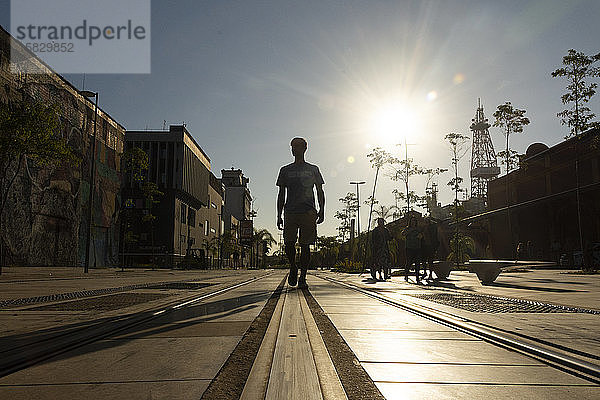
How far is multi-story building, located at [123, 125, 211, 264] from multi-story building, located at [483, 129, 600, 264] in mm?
40152

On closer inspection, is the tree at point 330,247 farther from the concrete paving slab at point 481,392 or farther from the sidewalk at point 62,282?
the concrete paving slab at point 481,392

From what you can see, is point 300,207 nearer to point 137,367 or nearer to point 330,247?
point 137,367

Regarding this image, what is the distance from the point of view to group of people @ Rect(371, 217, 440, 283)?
12.8m

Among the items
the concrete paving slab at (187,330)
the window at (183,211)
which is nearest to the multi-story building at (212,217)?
the window at (183,211)

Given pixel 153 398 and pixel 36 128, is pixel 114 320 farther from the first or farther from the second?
pixel 36 128

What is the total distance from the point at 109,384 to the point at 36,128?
17.4 m

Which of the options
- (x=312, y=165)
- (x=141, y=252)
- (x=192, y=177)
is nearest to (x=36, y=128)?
(x=312, y=165)

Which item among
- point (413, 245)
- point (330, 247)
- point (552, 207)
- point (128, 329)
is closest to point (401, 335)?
point (128, 329)

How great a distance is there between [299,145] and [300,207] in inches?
44.2

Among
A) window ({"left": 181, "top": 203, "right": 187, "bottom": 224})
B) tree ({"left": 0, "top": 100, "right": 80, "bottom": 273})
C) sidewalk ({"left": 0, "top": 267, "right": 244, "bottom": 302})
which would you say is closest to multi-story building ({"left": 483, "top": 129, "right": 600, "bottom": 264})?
sidewalk ({"left": 0, "top": 267, "right": 244, "bottom": 302})

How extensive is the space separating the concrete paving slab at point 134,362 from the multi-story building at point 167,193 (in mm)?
61730

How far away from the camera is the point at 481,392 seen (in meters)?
1.52

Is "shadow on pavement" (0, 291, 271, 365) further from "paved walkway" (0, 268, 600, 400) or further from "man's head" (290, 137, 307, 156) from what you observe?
"man's head" (290, 137, 307, 156)

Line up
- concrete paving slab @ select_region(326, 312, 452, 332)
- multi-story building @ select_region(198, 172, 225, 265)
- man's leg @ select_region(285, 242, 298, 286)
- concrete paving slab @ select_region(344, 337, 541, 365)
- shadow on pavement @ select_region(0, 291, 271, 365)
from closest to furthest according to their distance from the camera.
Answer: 1. concrete paving slab @ select_region(344, 337, 541, 365)
2. shadow on pavement @ select_region(0, 291, 271, 365)
3. concrete paving slab @ select_region(326, 312, 452, 332)
4. man's leg @ select_region(285, 242, 298, 286)
5. multi-story building @ select_region(198, 172, 225, 265)
